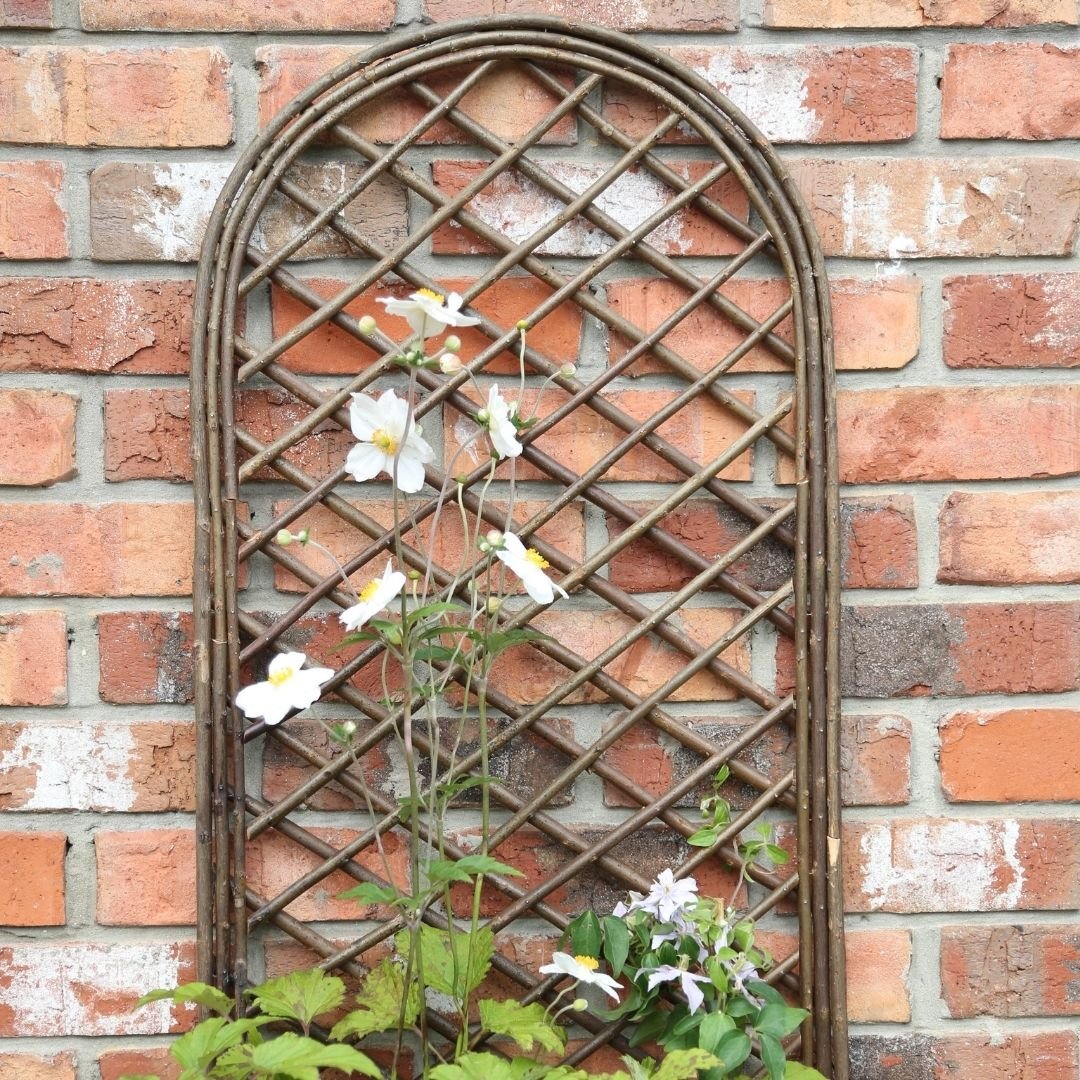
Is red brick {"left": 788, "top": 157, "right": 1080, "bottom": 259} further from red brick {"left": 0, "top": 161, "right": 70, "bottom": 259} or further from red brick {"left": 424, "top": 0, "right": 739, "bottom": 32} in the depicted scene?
red brick {"left": 0, "top": 161, "right": 70, "bottom": 259}

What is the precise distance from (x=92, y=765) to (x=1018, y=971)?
2.65ft

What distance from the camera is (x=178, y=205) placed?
0.85m

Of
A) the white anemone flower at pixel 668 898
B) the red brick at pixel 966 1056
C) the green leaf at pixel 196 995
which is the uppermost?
the white anemone flower at pixel 668 898

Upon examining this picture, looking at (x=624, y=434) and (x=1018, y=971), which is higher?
(x=624, y=434)

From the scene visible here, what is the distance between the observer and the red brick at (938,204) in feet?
2.82

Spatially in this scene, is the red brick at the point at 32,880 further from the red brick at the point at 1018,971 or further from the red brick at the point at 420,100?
the red brick at the point at 1018,971

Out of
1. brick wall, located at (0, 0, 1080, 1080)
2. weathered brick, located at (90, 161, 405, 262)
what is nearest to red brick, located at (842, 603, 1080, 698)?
brick wall, located at (0, 0, 1080, 1080)

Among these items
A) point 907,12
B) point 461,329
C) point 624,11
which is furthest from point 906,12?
point 461,329

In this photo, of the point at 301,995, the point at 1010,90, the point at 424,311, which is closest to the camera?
the point at 424,311

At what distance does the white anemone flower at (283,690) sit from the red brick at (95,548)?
7.2 inches

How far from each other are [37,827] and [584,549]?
1.69 feet

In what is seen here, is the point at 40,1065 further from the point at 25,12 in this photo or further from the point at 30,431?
the point at 25,12

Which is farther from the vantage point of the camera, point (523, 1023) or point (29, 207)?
point (29, 207)

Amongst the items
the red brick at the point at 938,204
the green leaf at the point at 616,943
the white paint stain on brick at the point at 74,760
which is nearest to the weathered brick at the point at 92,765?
the white paint stain on brick at the point at 74,760
